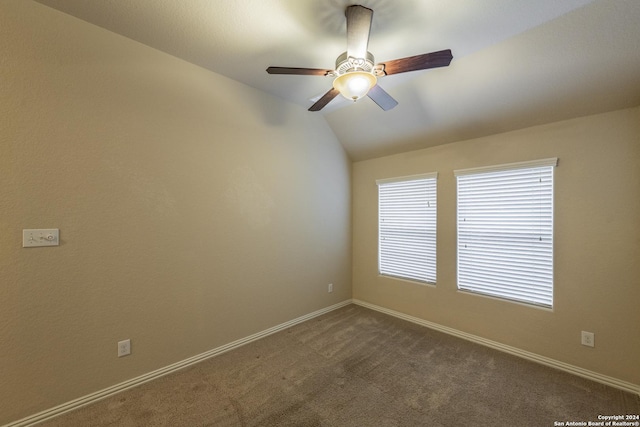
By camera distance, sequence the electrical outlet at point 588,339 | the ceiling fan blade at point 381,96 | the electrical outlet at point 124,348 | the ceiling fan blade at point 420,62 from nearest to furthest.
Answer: the ceiling fan blade at point 420,62 < the ceiling fan blade at point 381,96 < the electrical outlet at point 124,348 < the electrical outlet at point 588,339

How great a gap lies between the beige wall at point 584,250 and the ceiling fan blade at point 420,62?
1.65 m

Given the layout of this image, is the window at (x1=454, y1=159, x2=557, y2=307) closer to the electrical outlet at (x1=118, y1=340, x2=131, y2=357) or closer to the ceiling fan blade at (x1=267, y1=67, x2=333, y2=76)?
the ceiling fan blade at (x1=267, y1=67, x2=333, y2=76)

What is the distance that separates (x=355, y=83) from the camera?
1.68m

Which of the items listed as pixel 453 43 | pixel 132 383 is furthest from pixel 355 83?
pixel 132 383

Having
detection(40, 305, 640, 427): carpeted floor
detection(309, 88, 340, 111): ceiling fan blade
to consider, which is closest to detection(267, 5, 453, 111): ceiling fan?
detection(309, 88, 340, 111): ceiling fan blade

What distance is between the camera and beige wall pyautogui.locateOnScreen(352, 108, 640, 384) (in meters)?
2.10

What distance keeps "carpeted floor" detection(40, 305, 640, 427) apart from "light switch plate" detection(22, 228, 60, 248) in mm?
1221

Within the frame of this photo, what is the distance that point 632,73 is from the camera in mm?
1911

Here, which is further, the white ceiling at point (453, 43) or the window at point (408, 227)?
the window at point (408, 227)

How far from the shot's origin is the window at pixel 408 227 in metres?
3.31

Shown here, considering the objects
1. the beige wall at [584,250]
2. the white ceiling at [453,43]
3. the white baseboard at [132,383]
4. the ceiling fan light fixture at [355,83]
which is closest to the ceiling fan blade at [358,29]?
the ceiling fan light fixture at [355,83]

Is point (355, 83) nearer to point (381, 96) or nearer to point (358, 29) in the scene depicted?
point (358, 29)

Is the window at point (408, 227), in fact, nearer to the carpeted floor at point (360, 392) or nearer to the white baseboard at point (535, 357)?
the white baseboard at point (535, 357)

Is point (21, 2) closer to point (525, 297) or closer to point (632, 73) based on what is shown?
point (632, 73)
